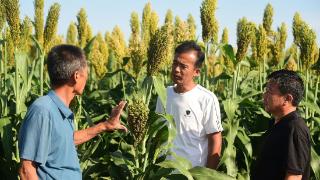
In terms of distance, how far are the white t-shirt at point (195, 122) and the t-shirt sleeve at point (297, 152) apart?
615 mm

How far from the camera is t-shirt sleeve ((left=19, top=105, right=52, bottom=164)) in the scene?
2.22 meters

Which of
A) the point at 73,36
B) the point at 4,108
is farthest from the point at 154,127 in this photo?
the point at 73,36

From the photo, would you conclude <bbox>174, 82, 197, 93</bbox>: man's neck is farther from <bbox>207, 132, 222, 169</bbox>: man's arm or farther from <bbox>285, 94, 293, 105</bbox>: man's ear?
<bbox>285, 94, 293, 105</bbox>: man's ear

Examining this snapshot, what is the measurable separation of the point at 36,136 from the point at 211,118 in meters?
1.26

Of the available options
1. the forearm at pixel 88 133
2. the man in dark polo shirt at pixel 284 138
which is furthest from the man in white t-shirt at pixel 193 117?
the forearm at pixel 88 133

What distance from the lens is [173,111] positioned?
321cm

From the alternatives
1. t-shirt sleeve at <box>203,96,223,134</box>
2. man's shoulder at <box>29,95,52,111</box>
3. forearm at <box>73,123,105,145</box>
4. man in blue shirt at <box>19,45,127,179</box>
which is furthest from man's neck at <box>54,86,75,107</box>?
t-shirt sleeve at <box>203,96,223,134</box>

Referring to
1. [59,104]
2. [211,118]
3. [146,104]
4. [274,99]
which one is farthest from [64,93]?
[274,99]

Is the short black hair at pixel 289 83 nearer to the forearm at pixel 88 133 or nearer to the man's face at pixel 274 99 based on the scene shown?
the man's face at pixel 274 99

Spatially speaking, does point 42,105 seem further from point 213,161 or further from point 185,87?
point 213,161

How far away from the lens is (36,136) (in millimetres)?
2227

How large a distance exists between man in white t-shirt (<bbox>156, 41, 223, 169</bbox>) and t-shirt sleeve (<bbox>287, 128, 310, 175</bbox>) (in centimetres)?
62

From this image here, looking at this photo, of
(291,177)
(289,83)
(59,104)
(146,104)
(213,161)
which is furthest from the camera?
(213,161)

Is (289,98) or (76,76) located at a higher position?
(76,76)
